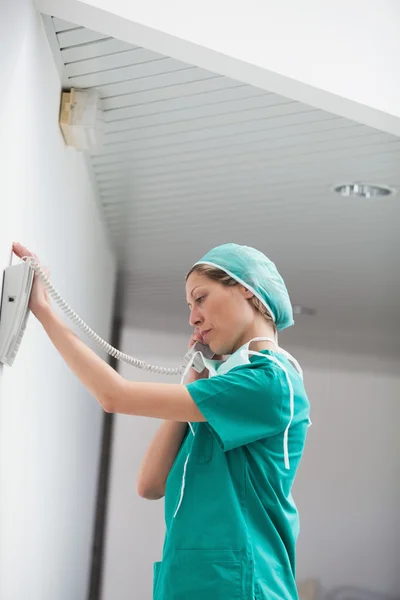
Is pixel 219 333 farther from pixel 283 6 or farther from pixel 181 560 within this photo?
pixel 283 6

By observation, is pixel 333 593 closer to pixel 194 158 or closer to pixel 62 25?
pixel 194 158

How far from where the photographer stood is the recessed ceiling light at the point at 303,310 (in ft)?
15.2

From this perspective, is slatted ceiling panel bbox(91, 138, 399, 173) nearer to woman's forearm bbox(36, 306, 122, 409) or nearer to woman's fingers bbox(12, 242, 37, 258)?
woman's fingers bbox(12, 242, 37, 258)

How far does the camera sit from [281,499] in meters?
1.37

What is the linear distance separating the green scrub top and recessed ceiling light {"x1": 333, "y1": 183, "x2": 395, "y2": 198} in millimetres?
1564

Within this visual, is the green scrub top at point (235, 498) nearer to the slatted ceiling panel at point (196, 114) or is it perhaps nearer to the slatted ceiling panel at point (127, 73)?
the slatted ceiling panel at point (127, 73)

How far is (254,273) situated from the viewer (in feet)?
4.80

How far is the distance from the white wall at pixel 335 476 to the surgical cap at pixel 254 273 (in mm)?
2723

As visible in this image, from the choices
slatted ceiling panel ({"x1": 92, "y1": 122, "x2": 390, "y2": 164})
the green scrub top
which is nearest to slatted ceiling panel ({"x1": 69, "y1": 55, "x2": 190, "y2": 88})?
slatted ceiling panel ({"x1": 92, "y1": 122, "x2": 390, "y2": 164})

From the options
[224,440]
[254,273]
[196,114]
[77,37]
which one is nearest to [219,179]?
[196,114]

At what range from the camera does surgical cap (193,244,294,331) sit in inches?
57.4

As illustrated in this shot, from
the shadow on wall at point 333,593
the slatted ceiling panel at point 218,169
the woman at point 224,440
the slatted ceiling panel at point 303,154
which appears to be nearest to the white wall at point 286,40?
the slatted ceiling panel at point 303,154

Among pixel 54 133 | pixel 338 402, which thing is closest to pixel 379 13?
pixel 54 133

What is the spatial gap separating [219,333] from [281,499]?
0.33 meters
